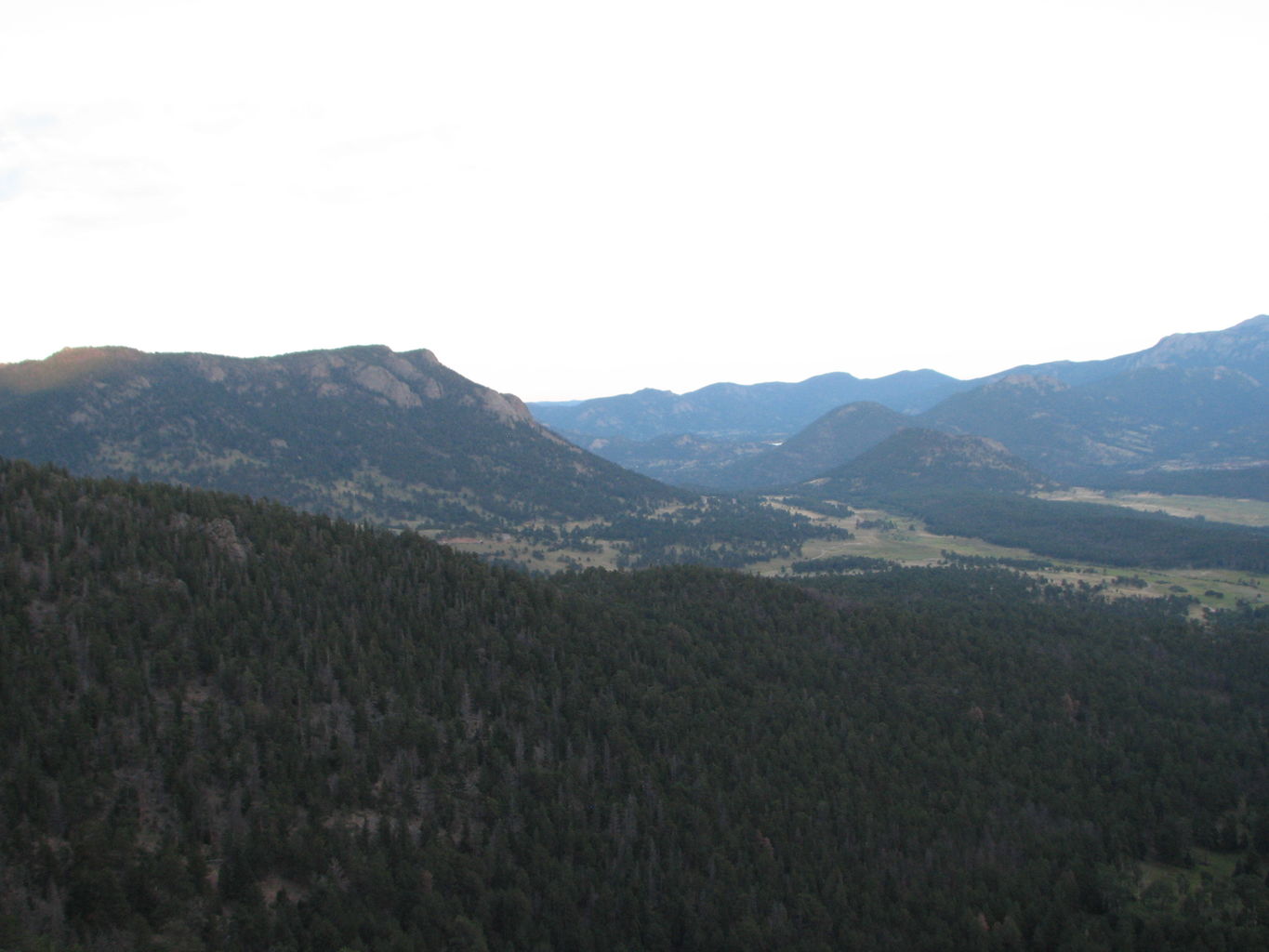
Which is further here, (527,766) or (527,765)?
(527,765)

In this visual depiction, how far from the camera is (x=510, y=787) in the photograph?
70250 mm

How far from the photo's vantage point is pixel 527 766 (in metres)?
74.1

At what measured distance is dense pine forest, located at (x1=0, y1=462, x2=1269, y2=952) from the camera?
53812 millimetres

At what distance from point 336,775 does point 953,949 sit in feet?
175

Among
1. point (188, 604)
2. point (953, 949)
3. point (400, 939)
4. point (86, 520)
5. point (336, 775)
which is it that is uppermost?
point (86, 520)

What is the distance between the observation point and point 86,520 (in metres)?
82.2

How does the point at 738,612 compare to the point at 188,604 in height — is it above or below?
below

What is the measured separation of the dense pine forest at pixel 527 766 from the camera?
53.8 m

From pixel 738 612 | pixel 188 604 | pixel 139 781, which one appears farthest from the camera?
pixel 738 612

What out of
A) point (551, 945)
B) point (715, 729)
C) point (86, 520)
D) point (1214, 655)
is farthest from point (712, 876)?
point (1214, 655)

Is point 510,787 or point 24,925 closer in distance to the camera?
point 24,925

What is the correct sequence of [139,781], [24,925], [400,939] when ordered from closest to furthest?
1. [24,925]
2. [400,939]
3. [139,781]

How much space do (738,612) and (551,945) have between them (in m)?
68.4

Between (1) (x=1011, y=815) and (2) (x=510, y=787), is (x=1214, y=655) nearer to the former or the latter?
(1) (x=1011, y=815)
